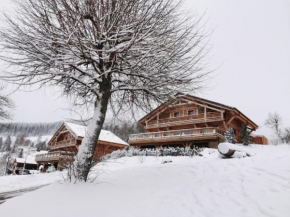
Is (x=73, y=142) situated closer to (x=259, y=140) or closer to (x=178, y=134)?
(x=178, y=134)

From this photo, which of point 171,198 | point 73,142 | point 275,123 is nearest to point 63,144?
point 73,142

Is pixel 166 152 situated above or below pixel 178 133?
below

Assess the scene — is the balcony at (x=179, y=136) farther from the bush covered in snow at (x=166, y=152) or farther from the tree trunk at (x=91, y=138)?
the tree trunk at (x=91, y=138)

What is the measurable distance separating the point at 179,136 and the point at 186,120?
3.69 meters

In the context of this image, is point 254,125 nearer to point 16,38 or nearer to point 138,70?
point 138,70

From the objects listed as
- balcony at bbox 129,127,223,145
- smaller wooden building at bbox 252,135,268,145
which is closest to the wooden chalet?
balcony at bbox 129,127,223,145

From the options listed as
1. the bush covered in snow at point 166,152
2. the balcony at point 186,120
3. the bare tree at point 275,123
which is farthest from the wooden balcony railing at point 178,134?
the bare tree at point 275,123

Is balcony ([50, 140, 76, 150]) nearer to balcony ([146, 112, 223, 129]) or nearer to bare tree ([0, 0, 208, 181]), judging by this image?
balcony ([146, 112, 223, 129])

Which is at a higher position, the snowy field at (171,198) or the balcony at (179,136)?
the balcony at (179,136)

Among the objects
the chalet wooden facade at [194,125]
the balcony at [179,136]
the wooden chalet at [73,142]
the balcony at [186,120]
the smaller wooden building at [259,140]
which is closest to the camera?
the balcony at [179,136]

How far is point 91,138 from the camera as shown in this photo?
210 inches

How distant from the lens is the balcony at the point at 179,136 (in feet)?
54.8

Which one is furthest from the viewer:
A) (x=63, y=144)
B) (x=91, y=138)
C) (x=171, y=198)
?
(x=63, y=144)

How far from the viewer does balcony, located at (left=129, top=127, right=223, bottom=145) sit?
54.8 feet
